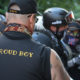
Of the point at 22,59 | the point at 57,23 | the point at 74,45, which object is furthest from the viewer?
the point at 74,45

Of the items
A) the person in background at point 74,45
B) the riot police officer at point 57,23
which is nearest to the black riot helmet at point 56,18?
the riot police officer at point 57,23

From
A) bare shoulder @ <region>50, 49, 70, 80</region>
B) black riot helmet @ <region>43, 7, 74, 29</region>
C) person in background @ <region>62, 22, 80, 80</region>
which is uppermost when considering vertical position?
black riot helmet @ <region>43, 7, 74, 29</region>

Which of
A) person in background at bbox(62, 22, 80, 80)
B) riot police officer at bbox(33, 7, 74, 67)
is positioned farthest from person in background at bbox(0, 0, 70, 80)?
person in background at bbox(62, 22, 80, 80)

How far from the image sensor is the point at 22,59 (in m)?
2.20

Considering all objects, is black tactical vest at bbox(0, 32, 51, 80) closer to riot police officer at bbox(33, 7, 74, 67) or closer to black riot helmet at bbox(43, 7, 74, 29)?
riot police officer at bbox(33, 7, 74, 67)

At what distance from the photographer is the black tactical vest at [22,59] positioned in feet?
7.11

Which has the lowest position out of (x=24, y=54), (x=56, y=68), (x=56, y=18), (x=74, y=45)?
(x=74, y=45)

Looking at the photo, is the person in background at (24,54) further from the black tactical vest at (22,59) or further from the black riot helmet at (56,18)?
the black riot helmet at (56,18)

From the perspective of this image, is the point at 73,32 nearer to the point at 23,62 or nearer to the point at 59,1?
the point at 59,1

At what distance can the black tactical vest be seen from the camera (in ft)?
7.11

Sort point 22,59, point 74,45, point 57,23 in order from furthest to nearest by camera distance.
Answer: point 74,45, point 57,23, point 22,59

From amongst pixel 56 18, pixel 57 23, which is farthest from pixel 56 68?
pixel 56 18

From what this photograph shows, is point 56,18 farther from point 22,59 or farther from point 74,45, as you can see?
point 22,59

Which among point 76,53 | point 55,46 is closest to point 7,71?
point 55,46
